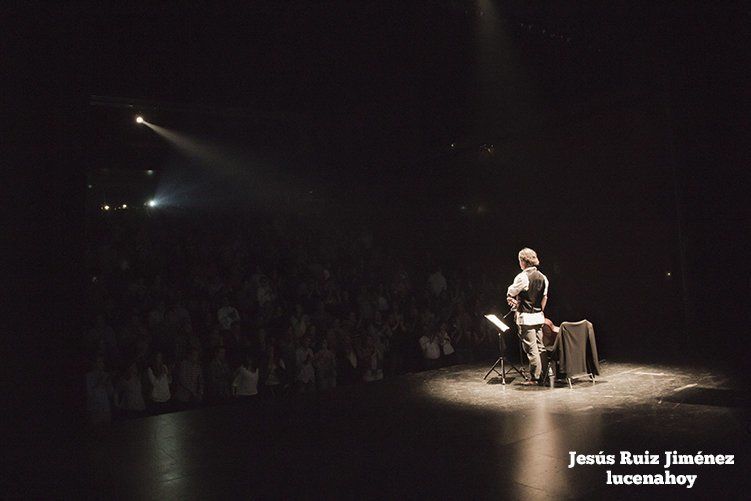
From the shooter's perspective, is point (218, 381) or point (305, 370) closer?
point (218, 381)

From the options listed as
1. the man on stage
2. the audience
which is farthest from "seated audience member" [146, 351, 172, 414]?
the man on stage

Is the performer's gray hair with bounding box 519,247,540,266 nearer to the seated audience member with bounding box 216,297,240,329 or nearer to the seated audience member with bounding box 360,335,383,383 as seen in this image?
the seated audience member with bounding box 360,335,383,383

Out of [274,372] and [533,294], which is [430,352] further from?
[533,294]

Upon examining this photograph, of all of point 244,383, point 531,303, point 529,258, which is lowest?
point 244,383

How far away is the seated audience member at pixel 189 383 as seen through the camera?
5758 mm

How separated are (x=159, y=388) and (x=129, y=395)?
1.00 feet

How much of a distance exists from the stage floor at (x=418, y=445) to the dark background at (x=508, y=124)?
2154 millimetres

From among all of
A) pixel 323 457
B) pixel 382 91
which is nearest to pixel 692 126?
pixel 382 91

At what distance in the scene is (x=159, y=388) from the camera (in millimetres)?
5645

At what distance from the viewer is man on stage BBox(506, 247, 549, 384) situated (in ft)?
17.8

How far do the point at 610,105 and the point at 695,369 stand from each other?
4.40m

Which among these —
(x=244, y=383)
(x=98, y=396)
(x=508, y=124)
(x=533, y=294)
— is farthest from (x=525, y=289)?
(x=508, y=124)

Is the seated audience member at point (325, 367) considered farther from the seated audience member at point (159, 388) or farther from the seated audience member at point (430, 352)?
the seated audience member at point (159, 388)

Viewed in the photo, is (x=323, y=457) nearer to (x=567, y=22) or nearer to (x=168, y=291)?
(x=168, y=291)
